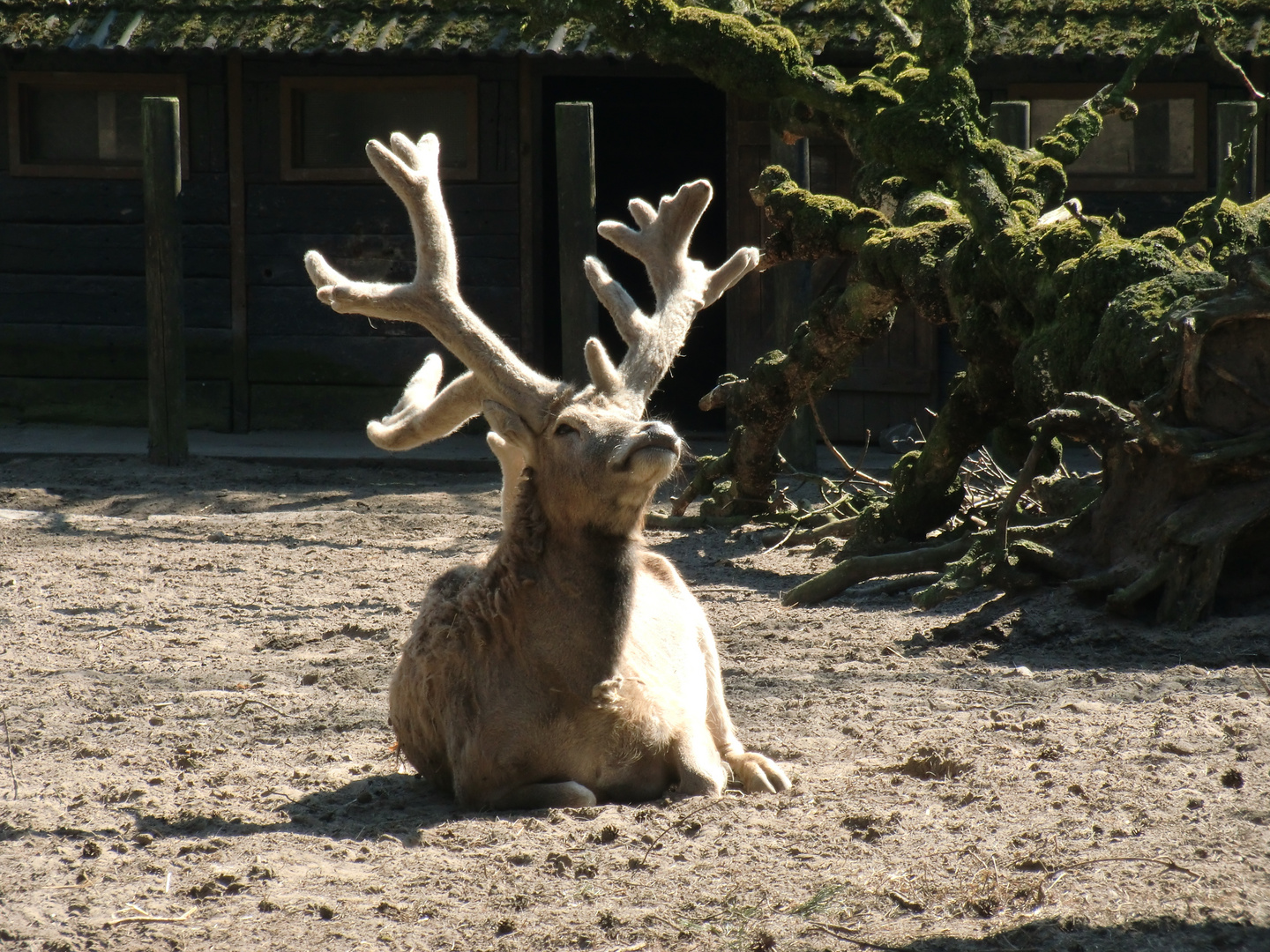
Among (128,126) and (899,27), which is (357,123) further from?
(899,27)

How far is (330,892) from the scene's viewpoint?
12.3 feet

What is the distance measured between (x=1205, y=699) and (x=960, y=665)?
3.32ft

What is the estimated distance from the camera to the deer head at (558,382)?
4262mm

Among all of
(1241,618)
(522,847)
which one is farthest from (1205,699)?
(522,847)

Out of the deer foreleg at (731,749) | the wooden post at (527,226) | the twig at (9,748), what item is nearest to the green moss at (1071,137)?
the twig at (9,748)

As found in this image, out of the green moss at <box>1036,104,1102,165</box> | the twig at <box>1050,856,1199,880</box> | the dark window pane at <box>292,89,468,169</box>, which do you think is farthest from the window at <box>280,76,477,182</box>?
the twig at <box>1050,856,1199,880</box>

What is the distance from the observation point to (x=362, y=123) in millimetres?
12547

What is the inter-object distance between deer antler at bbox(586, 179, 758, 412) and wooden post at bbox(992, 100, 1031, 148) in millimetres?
5199

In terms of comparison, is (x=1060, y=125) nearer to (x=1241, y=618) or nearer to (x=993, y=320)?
(x=993, y=320)

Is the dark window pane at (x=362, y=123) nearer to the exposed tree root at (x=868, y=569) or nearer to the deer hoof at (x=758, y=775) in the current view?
the exposed tree root at (x=868, y=569)

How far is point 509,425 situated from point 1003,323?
3.31 meters

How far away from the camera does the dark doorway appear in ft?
50.2

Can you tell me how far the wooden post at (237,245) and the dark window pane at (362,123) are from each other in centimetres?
47

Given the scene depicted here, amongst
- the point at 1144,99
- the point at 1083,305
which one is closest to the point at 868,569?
the point at 1083,305
